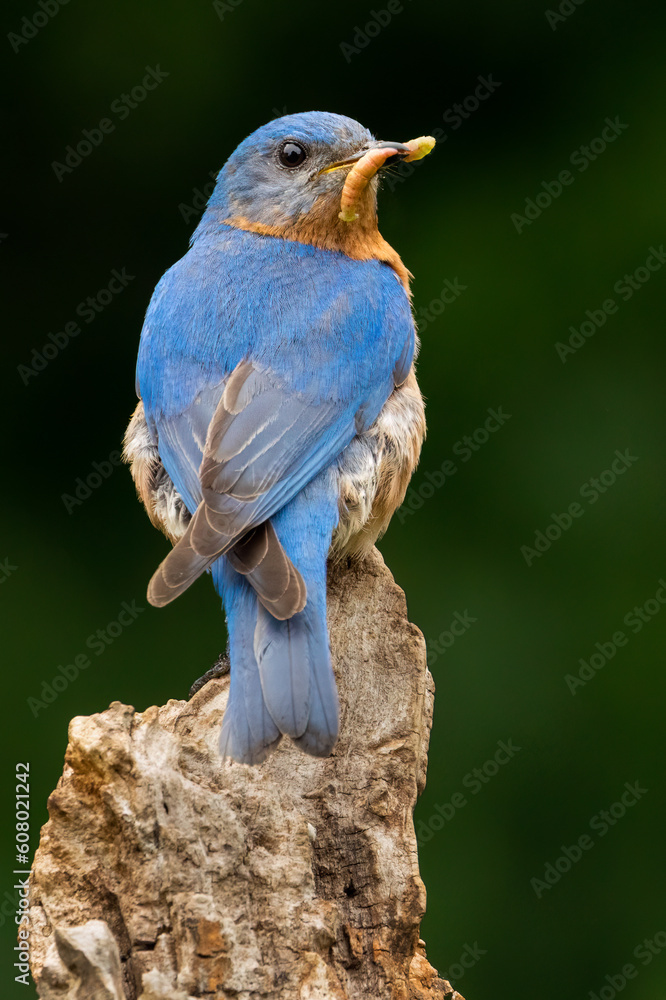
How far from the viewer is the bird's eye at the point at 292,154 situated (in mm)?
3922

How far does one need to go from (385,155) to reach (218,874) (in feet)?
7.34

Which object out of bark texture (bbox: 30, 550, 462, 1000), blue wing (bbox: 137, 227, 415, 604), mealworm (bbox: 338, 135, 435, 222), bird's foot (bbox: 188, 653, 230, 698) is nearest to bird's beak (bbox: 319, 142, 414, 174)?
mealworm (bbox: 338, 135, 435, 222)

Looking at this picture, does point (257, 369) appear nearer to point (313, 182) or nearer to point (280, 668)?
point (313, 182)

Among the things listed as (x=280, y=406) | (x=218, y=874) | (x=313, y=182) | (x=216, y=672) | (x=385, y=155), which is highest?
(x=385, y=155)

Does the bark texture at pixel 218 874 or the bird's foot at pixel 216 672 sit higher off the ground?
the bird's foot at pixel 216 672

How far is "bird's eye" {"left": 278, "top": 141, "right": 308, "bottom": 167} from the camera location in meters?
3.92

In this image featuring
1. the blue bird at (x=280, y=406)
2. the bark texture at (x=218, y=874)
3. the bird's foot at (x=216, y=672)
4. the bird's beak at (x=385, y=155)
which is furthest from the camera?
the bird's beak at (x=385, y=155)

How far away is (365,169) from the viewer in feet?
12.2

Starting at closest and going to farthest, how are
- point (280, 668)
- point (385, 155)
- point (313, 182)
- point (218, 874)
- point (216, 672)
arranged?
point (218, 874) → point (280, 668) → point (216, 672) → point (385, 155) → point (313, 182)

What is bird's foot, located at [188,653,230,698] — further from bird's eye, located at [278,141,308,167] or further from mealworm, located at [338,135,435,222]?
bird's eye, located at [278,141,308,167]

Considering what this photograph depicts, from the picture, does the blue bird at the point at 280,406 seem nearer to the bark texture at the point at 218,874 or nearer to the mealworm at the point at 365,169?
the mealworm at the point at 365,169

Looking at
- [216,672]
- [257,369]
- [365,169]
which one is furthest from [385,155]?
[216,672]

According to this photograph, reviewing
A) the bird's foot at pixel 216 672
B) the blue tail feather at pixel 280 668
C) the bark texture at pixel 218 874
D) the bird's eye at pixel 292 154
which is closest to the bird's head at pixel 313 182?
the bird's eye at pixel 292 154

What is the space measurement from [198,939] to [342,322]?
187 centimetres
